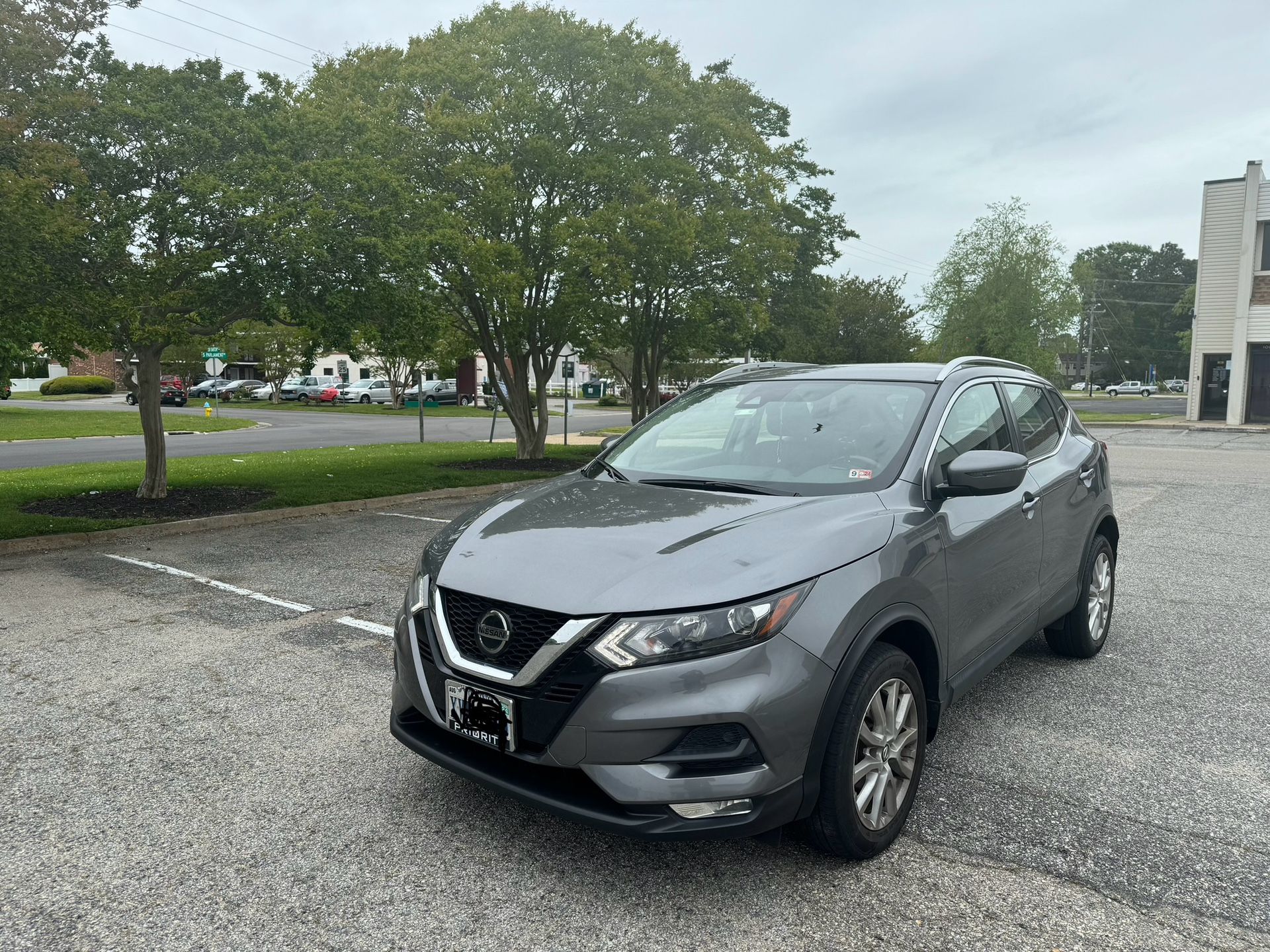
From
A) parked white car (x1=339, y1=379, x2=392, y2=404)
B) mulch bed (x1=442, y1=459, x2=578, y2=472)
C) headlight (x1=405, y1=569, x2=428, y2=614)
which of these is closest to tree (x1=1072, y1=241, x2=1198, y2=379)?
parked white car (x1=339, y1=379, x2=392, y2=404)

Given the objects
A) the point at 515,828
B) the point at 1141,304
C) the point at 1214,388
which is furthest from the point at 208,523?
the point at 1141,304

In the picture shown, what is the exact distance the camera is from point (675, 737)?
2.70m

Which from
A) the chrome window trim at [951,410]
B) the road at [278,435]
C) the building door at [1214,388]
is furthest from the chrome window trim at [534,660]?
the building door at [1214,388]

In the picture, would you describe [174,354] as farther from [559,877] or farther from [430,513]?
[559,877]

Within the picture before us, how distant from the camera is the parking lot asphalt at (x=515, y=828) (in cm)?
278

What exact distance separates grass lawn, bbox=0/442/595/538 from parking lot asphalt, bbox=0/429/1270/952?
4831 millimetres

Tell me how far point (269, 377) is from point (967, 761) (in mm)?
64747

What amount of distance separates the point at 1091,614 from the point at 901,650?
8.77ft

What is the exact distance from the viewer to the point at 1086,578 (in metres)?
5.16

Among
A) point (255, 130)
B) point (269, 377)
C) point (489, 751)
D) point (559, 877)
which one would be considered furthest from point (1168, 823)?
point (269, 377)

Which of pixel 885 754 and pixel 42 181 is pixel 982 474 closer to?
pixel 885 754

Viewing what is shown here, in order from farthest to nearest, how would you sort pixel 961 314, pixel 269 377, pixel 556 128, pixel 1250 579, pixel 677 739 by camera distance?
1. pixel 269 377
2. pixel 961 314
3. pixel 556 128
4. pixel 1250 579
5. pixel 677 739

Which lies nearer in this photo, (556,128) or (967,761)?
(967,761)

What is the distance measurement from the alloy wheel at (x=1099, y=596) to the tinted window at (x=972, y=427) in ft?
4.54
